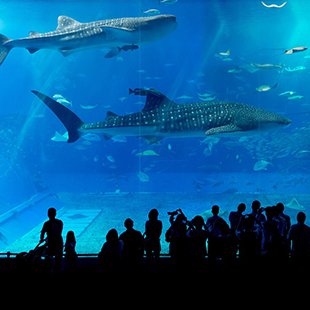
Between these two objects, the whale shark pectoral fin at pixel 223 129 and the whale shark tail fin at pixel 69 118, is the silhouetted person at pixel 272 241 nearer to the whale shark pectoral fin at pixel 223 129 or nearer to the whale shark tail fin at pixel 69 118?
the whale shark pectoral fin at pixel 223 129

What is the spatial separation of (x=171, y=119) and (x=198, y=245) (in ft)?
11.9

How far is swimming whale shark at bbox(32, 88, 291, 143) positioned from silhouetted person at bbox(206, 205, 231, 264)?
301 cm

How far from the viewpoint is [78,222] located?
10891mm

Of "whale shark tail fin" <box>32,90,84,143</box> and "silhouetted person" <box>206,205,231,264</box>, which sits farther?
"whale shark tail fin" <box>32,90,84,143</box>

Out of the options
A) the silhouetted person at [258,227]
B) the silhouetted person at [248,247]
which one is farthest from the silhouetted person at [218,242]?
the silhouetted person at [258,227]

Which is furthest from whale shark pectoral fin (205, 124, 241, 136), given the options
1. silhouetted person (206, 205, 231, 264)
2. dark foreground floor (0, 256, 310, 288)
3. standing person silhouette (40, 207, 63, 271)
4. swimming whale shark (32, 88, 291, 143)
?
standing person silhouette (40, 207, 63, 271)

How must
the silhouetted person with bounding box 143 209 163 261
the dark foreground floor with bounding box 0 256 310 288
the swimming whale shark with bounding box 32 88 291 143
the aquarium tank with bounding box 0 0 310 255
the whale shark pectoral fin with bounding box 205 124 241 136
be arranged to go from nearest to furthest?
the dark foreground floor with bounding box 0 256 310 288 → the silhouetted person with bounding box 143 209 163 261 → the whale shark pectoral fin with bounding box 205 124 241 136 → the swimming whale shark with bounding box 32 88 291 143 → the aquarium tank with bounding box 0 0 310 255

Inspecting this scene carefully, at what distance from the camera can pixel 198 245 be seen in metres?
3.43

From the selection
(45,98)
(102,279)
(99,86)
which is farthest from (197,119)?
(99,86)

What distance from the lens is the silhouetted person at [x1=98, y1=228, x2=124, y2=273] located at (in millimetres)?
3166

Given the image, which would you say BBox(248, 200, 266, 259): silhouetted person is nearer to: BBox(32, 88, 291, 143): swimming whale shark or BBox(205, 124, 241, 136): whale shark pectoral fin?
BBox(205, 124, 241, 136): whale shark pectoral fin

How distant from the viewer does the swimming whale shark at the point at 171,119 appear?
649cm

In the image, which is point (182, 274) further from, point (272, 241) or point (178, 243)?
point (272, 241)

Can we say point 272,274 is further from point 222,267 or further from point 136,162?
point 136,162
